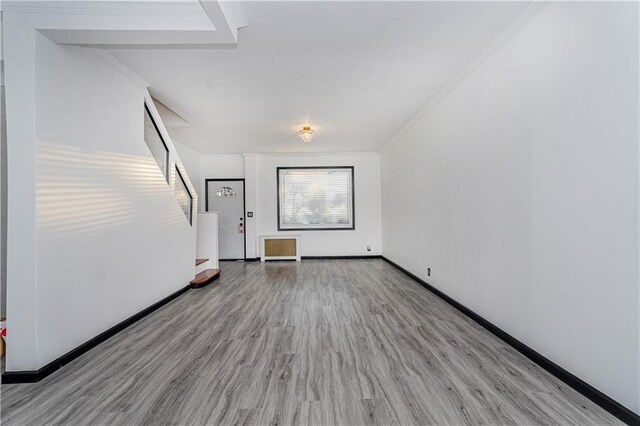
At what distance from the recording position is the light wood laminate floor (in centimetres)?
162

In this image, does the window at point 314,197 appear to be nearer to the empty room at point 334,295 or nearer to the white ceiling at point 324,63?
the white ceiling at point 324,63

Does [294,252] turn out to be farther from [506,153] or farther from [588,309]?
[588,309]

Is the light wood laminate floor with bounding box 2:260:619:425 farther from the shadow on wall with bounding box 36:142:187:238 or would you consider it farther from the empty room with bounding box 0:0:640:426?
the shadow on wall with bounding box 36:142:187:238

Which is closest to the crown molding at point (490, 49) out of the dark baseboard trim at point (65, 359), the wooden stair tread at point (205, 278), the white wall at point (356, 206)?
the white wall at point (356, 206)

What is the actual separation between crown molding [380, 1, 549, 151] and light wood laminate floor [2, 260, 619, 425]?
258 centimetres

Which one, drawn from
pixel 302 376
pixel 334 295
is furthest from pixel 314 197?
pixel 302 376

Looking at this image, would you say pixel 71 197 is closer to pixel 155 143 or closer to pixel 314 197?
pixel 155 143

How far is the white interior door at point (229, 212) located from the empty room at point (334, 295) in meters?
3.16

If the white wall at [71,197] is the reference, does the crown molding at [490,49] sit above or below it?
above

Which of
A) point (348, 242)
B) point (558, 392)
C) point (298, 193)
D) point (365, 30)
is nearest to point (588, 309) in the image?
point (558, 392)

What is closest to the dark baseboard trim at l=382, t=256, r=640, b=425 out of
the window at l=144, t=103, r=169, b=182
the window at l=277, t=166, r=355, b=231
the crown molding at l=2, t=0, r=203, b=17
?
the crown molding at l=2, t=0, r=203, b=17

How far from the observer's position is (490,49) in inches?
99.5

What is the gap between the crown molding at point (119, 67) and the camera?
101 inches

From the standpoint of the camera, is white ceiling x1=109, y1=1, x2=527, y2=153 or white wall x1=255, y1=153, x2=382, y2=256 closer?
white ceiling x1=109, y1=1, x2=527, y2=153
